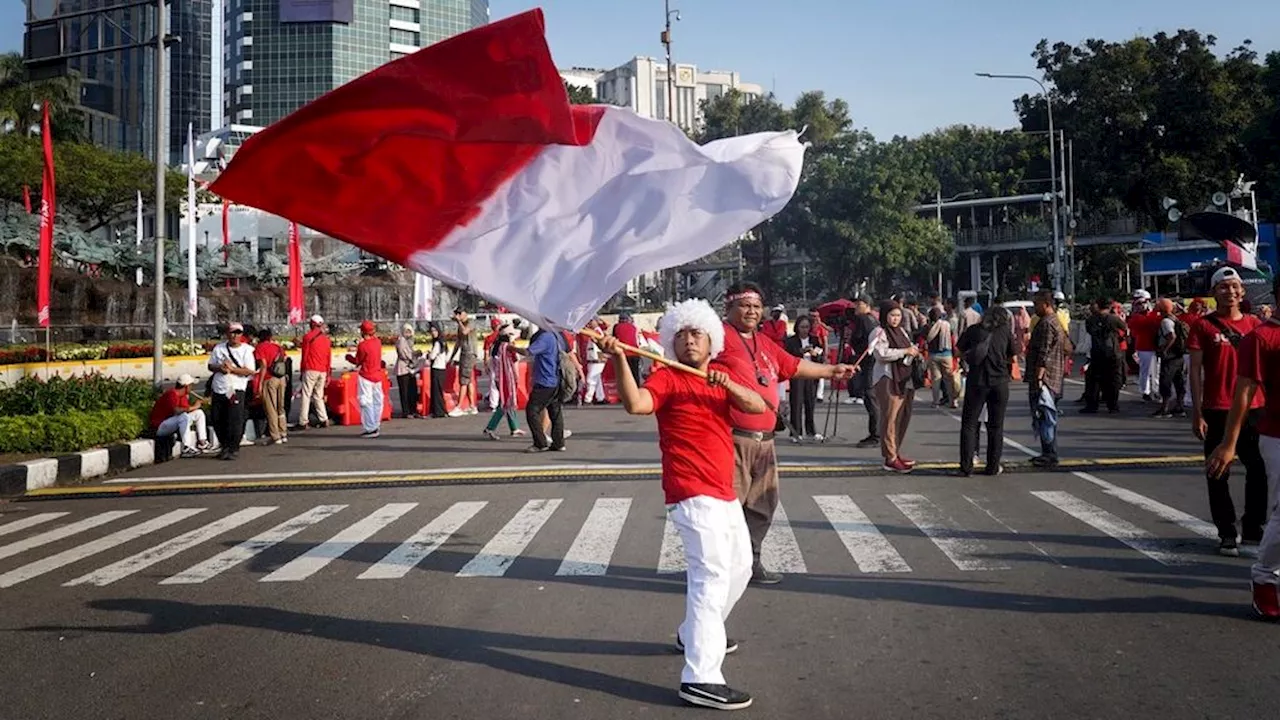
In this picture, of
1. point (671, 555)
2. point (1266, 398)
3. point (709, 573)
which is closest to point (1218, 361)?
point (1266, 398)

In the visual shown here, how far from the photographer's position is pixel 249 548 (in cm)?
905

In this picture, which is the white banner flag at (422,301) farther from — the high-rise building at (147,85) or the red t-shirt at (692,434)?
the high-rise building at (147,85)

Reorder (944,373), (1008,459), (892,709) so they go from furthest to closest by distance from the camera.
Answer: (944,373) → (1008,459) → (892,709)

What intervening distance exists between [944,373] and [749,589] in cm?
1307

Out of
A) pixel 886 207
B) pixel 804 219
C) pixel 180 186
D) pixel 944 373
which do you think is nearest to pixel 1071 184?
pixel 886 207

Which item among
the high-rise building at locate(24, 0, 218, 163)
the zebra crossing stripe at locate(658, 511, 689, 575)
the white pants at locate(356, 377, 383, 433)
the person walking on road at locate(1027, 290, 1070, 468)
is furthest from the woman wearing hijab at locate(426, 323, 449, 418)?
the high-rise building at locate(24, 0, 218, 163)

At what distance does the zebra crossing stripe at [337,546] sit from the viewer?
803 centimetres

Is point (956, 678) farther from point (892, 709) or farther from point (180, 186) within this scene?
point (180, 186)

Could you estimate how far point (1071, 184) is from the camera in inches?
2165

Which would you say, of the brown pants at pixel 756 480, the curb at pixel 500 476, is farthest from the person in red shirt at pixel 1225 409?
the curb at pixel 500 476

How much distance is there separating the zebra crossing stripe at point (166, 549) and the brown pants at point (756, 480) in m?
4.29

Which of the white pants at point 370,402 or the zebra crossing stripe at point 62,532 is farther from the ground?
the white pants at point 370,402

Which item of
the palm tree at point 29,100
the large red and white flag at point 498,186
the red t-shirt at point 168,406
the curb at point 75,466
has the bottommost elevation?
the curb at point 75,466

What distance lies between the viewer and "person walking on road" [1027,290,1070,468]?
1239cm
